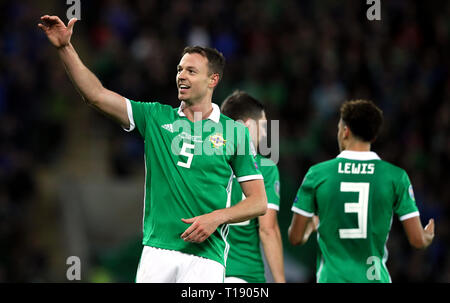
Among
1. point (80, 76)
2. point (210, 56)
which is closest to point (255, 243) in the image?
point (210, 56)

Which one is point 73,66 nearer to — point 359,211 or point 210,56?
point 210,56

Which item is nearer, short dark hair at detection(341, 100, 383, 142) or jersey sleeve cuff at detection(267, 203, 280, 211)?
short dark hair at detection(341, 100, 383, 142)

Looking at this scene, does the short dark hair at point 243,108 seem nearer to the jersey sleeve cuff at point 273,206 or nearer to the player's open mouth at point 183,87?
the jersey sleeve cuff at point 273,206

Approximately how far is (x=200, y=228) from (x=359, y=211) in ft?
4.98

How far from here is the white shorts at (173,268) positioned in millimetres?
4230

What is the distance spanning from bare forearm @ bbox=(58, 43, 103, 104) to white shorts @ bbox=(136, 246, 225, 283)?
98cm

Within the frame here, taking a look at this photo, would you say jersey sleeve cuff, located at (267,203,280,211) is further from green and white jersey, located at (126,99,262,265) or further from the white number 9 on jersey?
green and white jersey, located at (126,99,262,265)

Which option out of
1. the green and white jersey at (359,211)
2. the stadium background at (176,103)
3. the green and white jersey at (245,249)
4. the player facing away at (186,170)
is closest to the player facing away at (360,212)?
the green and white jersey at (359,211)

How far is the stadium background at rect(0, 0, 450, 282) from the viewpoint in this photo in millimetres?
10727

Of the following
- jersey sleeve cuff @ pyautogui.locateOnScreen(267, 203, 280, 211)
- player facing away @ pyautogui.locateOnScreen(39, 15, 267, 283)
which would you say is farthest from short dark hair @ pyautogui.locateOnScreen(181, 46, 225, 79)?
jersey sleeve cuff @ pyautogui.locateOnScreen(267, 203, 280, 211)

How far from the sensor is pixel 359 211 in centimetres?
515

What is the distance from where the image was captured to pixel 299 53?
1292cm

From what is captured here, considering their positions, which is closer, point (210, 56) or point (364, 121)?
point (210, 56)

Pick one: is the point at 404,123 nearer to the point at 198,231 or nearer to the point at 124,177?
the point at 124,177
